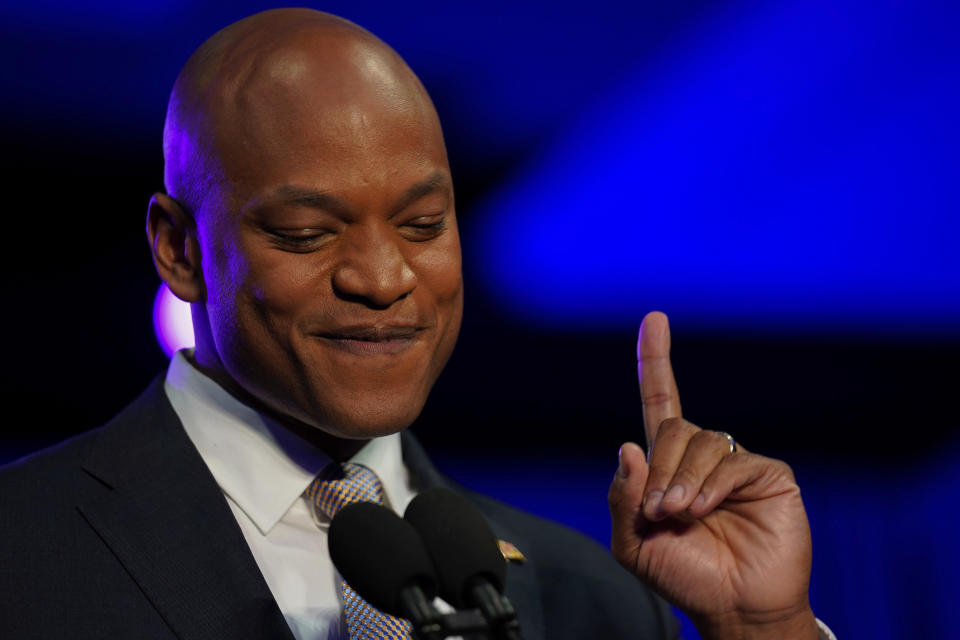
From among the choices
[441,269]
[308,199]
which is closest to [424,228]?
[441,269]

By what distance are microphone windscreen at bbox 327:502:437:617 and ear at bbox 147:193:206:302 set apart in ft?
1.92

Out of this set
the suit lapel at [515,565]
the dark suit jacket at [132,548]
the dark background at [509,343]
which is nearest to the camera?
the dark suit jacket at [132,548]

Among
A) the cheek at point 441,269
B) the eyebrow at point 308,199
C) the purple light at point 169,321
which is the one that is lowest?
the purple light at point 169,321

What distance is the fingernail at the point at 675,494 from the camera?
1.44 metres

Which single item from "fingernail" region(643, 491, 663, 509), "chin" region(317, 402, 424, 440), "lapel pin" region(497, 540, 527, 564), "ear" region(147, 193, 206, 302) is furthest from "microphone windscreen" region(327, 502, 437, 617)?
"lapel pin" region(497, 540, 527, 564)

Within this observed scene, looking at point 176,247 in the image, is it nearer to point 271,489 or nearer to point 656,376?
point 271,489

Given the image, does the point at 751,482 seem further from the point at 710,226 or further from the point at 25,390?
the point at 25,390

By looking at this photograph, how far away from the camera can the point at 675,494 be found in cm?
144

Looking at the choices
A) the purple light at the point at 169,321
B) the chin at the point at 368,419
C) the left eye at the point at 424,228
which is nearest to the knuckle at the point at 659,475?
the chin at the point at 368,419

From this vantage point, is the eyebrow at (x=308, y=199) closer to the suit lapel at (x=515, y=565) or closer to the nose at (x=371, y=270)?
the nose at (x=371, y=270)

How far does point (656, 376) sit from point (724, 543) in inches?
10.0

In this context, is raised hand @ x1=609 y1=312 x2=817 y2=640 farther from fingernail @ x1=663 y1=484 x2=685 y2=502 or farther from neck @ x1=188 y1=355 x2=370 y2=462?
neck @ x1=188 y1=355 x2=370 y2=462

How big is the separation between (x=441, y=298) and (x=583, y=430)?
138cm

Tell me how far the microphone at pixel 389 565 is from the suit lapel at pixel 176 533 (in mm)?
412
